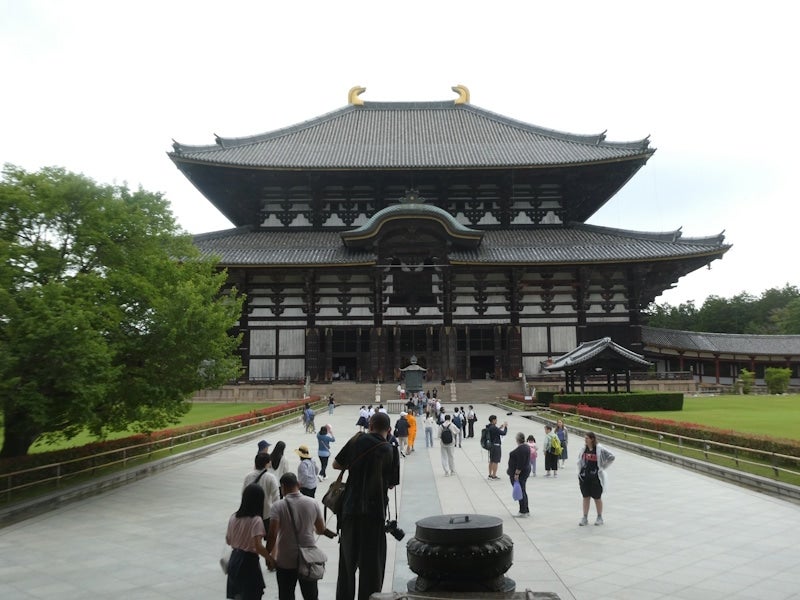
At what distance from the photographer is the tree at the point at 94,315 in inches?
476

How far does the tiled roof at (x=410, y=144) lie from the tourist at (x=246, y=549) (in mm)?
41729

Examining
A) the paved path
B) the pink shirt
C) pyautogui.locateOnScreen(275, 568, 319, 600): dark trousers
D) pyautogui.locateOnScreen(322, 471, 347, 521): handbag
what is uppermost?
pyautogui.locateOnScreen(322, 471, 347, 521): handbag

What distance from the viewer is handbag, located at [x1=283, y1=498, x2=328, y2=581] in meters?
5.78

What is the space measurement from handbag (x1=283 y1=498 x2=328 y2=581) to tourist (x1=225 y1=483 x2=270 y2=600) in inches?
11.9

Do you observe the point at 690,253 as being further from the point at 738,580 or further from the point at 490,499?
the point at 738,580

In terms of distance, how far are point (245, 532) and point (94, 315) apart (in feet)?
29.1

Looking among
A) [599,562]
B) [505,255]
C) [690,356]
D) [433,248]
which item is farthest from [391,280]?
[599,562]

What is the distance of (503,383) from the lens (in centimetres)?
4100

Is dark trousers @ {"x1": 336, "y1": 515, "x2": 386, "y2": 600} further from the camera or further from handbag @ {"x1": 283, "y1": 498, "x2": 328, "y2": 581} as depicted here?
handbag @ {"x1": 283, "y1": 498, "x2": 328, "y2": 581}

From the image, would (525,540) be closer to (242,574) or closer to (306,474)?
(306,474)

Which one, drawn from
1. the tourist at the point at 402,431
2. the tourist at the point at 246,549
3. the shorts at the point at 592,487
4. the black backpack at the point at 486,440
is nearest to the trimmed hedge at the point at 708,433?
the shorts at the point at 592,487

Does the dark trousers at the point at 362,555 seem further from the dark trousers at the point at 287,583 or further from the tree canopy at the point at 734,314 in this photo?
the tree canopy at the point at 734,314

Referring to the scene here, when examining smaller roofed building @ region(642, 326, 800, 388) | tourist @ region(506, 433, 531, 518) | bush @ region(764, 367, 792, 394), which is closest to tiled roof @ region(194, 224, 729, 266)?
smaller roofed building @ region(642, 326, 800, 388)

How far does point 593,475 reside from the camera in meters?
10.3
